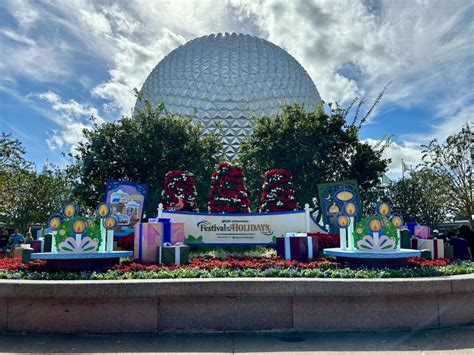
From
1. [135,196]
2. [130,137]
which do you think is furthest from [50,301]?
[130,137]

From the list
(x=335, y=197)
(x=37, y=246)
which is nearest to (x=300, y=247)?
(x=335, y=197)

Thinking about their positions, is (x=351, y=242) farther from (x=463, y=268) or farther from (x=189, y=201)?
(x=189, y=201)

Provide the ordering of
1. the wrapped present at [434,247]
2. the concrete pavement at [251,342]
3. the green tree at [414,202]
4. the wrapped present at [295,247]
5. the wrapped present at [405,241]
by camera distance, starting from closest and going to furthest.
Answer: the concrete pavement at [251,342] → the wrapped present at [295,247] → the wrapped present at [434,247] → the wrapped present at [405,241] → the green tree at [414,202]

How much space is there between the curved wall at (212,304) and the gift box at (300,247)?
4050 millimetres

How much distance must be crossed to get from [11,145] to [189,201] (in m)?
17.0

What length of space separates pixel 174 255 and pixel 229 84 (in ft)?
87.2

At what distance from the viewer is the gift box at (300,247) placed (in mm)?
→ 12219

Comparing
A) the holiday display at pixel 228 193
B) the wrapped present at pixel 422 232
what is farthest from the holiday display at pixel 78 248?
the wrapped present at pixel 422 232

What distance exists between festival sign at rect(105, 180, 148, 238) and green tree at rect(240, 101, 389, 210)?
1141 centimetres

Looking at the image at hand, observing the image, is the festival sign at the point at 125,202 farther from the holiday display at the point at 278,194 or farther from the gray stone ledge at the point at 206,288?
the gray stone ledge at the point at 206,288

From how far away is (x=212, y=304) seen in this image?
8.06 metres

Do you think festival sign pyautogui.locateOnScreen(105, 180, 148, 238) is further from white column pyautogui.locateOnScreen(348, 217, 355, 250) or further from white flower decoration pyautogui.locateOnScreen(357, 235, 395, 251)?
white flower decoration pyautogui.locateOnScreen(357, 235, 395, 251)

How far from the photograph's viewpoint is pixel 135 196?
16078mm

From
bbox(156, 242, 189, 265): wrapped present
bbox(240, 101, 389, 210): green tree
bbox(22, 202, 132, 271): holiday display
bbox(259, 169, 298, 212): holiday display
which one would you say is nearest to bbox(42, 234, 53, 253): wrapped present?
bbox(22, 202, 132, 271): holiday display
